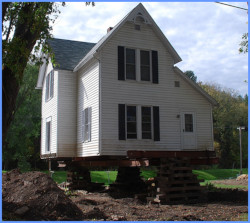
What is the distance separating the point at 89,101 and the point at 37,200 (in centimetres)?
702

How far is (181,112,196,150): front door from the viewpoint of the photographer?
56.2 feet

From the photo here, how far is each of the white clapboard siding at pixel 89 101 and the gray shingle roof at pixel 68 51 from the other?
3.56ft

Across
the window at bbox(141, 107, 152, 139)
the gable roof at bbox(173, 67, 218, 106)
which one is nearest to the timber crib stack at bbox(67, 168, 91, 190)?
the window at bbox(141, 107, 152, 139)

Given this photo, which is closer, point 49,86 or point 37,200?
point 37,200

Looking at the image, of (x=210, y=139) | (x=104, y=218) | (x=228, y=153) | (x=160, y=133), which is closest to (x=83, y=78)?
(x=160, y=133)

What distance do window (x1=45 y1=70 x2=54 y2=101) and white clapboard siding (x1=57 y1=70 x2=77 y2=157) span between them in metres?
1.61

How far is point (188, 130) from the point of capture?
17344 millimetres

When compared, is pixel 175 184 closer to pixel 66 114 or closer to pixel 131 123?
pixel 131 123

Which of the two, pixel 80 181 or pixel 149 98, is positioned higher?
pixel 149 98

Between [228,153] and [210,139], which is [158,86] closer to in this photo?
[210,139]

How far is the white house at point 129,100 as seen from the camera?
617 inches

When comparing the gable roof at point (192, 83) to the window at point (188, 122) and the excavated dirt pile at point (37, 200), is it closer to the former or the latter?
the window at point (188, 122)

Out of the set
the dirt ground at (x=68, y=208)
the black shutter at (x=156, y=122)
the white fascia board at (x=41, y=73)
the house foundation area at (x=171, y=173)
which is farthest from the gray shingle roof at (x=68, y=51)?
the dirt ground at (x=68, y=208)

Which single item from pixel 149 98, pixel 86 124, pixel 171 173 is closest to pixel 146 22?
pixel 149 98
